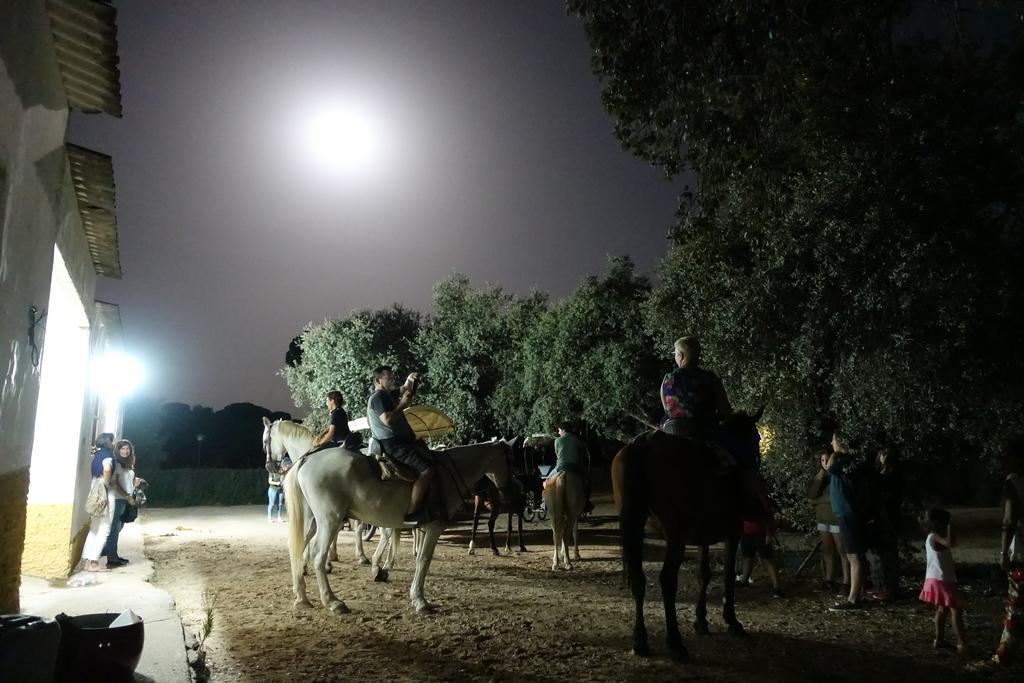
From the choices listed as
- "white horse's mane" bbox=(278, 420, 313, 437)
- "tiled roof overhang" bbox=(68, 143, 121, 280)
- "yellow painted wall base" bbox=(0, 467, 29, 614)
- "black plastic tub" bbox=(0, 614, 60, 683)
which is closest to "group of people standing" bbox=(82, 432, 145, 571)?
"white horse's mane" bbox=(278, 420, 313, 437)

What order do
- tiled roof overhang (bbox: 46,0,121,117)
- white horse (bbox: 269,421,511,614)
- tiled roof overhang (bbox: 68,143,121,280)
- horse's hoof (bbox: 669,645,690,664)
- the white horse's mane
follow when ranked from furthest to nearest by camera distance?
the white horse's mane, white horse (bbox: 269,421,511,614), tiled roof overhang (bbox: 68,143,121,280), horse's hoof (bbox: 669,645,690,664), tiled roof overhang (bbox: 46,0,121,117)

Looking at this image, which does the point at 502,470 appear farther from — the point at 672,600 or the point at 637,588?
the point at 672,600

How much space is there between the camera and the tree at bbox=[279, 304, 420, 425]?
26.6 m

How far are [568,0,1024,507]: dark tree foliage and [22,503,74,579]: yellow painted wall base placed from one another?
357 inches

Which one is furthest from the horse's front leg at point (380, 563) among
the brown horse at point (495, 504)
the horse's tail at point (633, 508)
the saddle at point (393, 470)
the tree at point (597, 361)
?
the tree at point (597, 361)

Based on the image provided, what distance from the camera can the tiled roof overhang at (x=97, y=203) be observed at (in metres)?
6.64

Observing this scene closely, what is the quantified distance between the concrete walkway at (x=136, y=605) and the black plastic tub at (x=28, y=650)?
1.58 metres

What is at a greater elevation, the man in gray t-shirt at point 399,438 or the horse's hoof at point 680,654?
the man in gray t-shirt at point 399,438

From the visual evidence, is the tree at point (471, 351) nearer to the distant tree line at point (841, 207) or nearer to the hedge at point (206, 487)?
the hedge at point (206, 487)

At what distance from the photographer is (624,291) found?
2353 cm

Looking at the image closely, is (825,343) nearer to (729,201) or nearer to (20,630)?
(729,201)

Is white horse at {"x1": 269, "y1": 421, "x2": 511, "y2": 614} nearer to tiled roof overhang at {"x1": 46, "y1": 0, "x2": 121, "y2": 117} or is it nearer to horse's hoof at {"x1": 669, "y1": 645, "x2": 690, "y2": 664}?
horse's hoof at {"x1": 669, "y1": 645, "x2": 690, "y2": 664}

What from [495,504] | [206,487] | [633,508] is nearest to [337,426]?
[495,504]

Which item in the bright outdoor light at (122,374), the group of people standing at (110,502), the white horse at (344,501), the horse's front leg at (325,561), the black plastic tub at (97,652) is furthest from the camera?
the bright outdoor light at (122,374)
